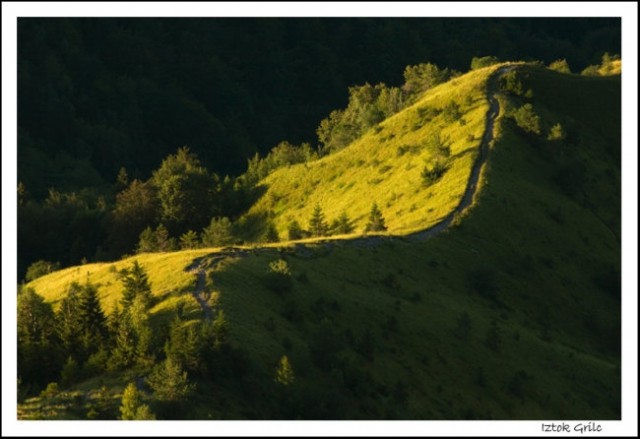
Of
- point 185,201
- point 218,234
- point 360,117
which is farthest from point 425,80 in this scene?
point 218,234

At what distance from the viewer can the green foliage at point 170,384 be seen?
129ft

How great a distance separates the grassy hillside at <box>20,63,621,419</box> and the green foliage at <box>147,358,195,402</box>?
599 millimetres

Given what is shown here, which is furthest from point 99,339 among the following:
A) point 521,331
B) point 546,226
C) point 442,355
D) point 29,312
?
point 546,226

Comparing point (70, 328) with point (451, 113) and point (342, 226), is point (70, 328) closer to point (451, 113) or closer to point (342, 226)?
point (342, 226)

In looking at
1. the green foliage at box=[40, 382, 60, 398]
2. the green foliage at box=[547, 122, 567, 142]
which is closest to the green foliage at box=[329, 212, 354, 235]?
the green foliage at box=[547, 122, 567, 142]

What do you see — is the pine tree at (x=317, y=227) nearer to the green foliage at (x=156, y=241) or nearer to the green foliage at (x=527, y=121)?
the green foliage at (x=156, y=241)

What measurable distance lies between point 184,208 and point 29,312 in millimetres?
52802

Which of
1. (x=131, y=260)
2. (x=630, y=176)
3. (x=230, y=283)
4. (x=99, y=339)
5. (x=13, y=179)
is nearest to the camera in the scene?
(x=13, y=179)

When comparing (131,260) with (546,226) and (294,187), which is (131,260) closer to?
(546,226)

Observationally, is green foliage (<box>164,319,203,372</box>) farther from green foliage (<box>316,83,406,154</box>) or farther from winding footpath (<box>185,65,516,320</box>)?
green foliage (<box>316,83,406,154</box>)

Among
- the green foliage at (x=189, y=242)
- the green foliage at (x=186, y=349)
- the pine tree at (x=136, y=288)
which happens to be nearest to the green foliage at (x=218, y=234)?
the green foliage at (x=189, y=242)

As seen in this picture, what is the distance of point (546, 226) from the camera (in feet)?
252

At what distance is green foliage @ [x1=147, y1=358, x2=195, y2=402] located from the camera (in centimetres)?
3934

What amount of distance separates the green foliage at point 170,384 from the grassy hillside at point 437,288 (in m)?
0.60
